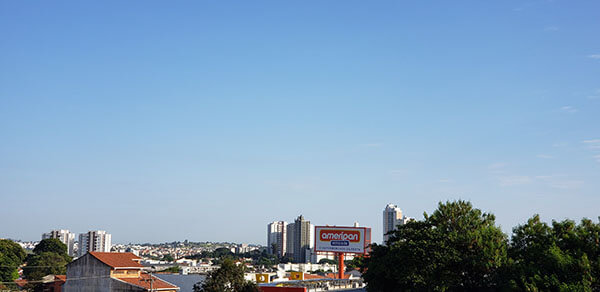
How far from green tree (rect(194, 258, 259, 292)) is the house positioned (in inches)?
642

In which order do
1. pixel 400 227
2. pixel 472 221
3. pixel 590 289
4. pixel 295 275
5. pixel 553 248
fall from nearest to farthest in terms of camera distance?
pixel 590 289 < pixel 553 248 < pixel 472 221 < pixel 400 227 < pixel 295 275

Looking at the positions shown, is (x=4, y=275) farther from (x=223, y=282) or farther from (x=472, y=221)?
(x=472, y=221)

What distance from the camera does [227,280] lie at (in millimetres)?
48094

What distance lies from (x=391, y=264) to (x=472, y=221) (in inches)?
296

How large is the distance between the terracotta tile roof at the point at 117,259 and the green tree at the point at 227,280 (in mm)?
20713

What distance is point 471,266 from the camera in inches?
1783

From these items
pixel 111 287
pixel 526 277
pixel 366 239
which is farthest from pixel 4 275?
pixel 526 277

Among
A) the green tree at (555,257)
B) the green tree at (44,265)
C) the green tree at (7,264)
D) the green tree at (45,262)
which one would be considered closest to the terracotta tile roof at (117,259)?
the green tree at (7,264)

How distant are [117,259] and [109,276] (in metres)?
3.04

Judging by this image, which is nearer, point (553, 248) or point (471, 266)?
point (553, 248)

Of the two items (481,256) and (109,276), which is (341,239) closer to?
(109,276)

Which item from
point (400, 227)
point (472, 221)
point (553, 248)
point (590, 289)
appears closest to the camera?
point (590, 289)

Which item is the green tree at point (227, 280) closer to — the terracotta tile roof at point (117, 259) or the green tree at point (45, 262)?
the terracotta tile roof at point (117, 259)

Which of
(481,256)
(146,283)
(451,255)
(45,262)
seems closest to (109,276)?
(146,283)
